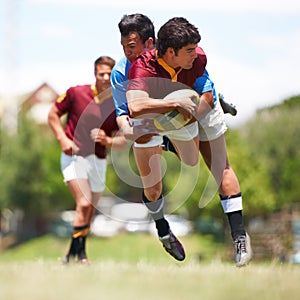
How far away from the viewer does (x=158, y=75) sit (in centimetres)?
670

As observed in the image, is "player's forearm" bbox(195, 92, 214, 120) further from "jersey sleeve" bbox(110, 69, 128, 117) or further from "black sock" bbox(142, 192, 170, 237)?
"black sock" bbox(142, 192, 170, 237)

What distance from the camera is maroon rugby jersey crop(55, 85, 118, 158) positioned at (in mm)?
9547

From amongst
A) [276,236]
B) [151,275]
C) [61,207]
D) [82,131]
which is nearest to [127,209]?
[61,207]

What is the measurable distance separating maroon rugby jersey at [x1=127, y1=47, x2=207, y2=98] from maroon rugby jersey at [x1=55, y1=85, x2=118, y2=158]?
9.07 feet

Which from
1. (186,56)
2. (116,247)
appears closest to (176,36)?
(186,56)


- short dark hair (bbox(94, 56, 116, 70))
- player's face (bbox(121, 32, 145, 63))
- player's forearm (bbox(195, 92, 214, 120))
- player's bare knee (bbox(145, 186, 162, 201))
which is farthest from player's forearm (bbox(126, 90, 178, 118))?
short dark hair (bbox(94, 56, 116, 70))

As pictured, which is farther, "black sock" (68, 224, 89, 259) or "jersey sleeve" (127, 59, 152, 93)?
"black sock" (68, 224, 89, 259)

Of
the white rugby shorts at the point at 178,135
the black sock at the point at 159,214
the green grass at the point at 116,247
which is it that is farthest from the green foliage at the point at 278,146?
the white rugby shorts at the point at 178,135

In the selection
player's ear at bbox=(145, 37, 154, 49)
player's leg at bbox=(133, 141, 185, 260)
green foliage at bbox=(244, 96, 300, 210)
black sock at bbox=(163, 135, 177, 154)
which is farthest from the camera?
green foliage at bbox=(244, 96, 300, 210)

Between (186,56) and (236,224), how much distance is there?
1575 mm

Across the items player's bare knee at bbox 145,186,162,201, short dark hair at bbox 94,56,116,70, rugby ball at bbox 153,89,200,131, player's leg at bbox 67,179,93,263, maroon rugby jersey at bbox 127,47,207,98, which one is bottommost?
player's leg at bbox 67,179,93,263

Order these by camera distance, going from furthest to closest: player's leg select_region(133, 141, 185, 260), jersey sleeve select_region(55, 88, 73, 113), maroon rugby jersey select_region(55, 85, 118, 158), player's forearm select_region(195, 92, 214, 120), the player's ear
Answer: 1. jersey sleeve select_region(55, 88, 73, 113)
2. maroon rugby jersey select_region(55, 85, 118, 158)
3. the player's ear
4. player's leg select_region(133, 141, 185, 260)
5. player's forearm select_region(195, 92, 214, 120)

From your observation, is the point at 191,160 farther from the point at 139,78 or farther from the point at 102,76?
the point at 102,76

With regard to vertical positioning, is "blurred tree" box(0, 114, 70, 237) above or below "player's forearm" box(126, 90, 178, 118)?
below
